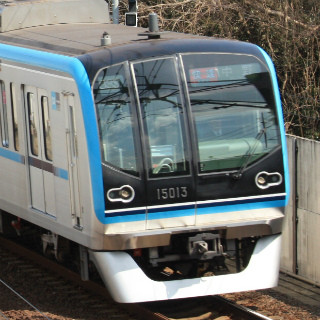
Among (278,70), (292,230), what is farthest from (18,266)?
(278,70)

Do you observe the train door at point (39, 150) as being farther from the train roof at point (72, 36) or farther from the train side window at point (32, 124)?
the train roof at point (72, 36)

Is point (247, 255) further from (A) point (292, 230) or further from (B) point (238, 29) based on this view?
(B) point (238, 29)

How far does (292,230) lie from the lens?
10555 mm

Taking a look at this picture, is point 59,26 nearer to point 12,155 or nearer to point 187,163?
point 12,155

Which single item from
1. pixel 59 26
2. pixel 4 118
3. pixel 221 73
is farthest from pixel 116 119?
pixel 59 26

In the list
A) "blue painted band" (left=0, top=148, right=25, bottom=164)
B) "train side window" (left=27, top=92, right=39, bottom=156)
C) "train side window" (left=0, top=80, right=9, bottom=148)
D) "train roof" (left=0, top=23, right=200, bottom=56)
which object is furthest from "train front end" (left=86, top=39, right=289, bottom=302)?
"train side window" (left=0, top=80, right=9, bottom=148)

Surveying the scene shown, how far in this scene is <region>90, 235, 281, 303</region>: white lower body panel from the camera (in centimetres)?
846

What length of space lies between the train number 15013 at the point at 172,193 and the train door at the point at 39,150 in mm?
1445

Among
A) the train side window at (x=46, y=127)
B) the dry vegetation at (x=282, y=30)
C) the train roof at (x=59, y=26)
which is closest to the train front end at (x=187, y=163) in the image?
the train roof at (x=59, y=26)

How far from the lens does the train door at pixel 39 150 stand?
9.38 meters

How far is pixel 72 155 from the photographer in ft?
28.6

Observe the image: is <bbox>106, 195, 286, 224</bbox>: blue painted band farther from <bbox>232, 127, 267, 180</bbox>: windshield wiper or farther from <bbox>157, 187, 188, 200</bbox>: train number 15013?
<bbox>232, 127, 267, 180</bbox>: windshield wiper

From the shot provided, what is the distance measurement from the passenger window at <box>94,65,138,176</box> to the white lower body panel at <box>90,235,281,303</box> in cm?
89

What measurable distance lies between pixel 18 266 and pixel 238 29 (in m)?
7.51
